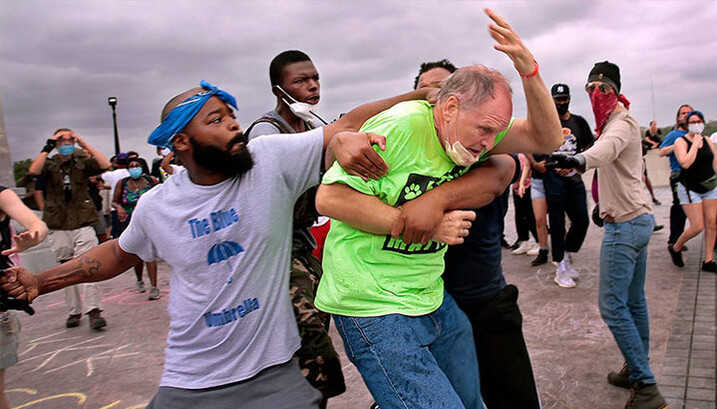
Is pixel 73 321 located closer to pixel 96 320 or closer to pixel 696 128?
pixel 96 320

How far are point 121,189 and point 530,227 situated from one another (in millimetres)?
5889

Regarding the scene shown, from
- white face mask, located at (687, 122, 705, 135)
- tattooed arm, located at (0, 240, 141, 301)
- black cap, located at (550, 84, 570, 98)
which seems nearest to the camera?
tattooed arm, located at (0, 240, 141, 301)

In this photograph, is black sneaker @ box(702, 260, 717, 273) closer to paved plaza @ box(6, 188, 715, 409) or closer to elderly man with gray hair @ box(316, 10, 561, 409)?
paved plaza @ box(6, 188, 715, 409)

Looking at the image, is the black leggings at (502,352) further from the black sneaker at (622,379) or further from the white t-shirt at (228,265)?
the black sneaker at (622,379)

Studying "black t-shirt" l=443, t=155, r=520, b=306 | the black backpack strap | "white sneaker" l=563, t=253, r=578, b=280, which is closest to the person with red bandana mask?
"black t-shirt" l=443, t=155, r=520, b=306

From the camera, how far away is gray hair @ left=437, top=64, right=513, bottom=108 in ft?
6.03

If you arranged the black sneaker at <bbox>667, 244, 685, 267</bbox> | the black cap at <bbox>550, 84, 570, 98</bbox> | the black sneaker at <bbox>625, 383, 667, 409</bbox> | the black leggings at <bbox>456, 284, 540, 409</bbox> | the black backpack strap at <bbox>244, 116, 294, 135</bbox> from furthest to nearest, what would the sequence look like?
the black sneaker at <bbox>667, 244, 685, 267</bbox> < the black cap at <bbox>550, 84, 570, 98</bbox> < the black sneaker at <bbox>625, 383, 667, 409</bbox> < the black backpack strap at <bbox>244, 116, 294, 135</bbox> < the black leggings at <bbox>456, 284, 540, 409</bbox>

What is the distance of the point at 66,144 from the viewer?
5.96 metres

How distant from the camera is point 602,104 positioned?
3541 millimetres

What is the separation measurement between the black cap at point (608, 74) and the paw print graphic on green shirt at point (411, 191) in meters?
2.25

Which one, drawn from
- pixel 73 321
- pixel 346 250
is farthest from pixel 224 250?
pixel 73 321

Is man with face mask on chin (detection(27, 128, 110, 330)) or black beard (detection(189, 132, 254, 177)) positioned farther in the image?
man with face mask on chin (detection(27, 128, 110, 330))

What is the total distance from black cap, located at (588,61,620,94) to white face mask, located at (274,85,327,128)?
1843 mm

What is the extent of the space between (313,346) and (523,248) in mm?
6565
